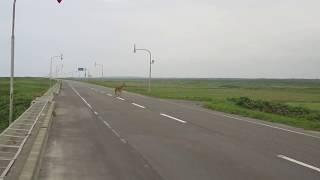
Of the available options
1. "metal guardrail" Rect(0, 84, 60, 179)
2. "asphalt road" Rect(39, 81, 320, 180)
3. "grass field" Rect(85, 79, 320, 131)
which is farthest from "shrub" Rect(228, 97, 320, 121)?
"metal guardrail" Rect(0, 84, 60, 179)

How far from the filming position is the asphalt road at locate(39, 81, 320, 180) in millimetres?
9531

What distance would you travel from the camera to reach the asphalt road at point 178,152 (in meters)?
9.53

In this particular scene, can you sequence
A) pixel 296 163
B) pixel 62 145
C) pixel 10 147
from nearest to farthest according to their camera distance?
pixel 296 163 < pixel 10 147 < pixel 62 145

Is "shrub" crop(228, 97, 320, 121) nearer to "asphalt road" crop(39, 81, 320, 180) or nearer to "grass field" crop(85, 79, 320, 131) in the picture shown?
"grass field" crop(85, 79, 320, 131)

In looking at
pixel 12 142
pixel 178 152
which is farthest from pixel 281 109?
pixel 12 142

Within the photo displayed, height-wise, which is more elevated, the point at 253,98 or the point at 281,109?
the point at 281,109

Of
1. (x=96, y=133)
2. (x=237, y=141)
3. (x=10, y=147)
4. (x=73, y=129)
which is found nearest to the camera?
(x=10, y=147)

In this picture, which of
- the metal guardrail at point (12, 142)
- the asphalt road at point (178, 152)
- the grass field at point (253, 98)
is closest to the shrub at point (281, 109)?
the grass field at point (253, 98)

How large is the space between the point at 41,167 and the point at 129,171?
71.9 inches

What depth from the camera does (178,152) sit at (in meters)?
12.4

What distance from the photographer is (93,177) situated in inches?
358

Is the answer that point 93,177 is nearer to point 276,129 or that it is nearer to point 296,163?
point 296,163

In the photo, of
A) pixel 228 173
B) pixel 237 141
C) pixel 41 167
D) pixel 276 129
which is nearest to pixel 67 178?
pixel 41 167

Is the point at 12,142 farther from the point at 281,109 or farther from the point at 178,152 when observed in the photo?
the point at 281,109
